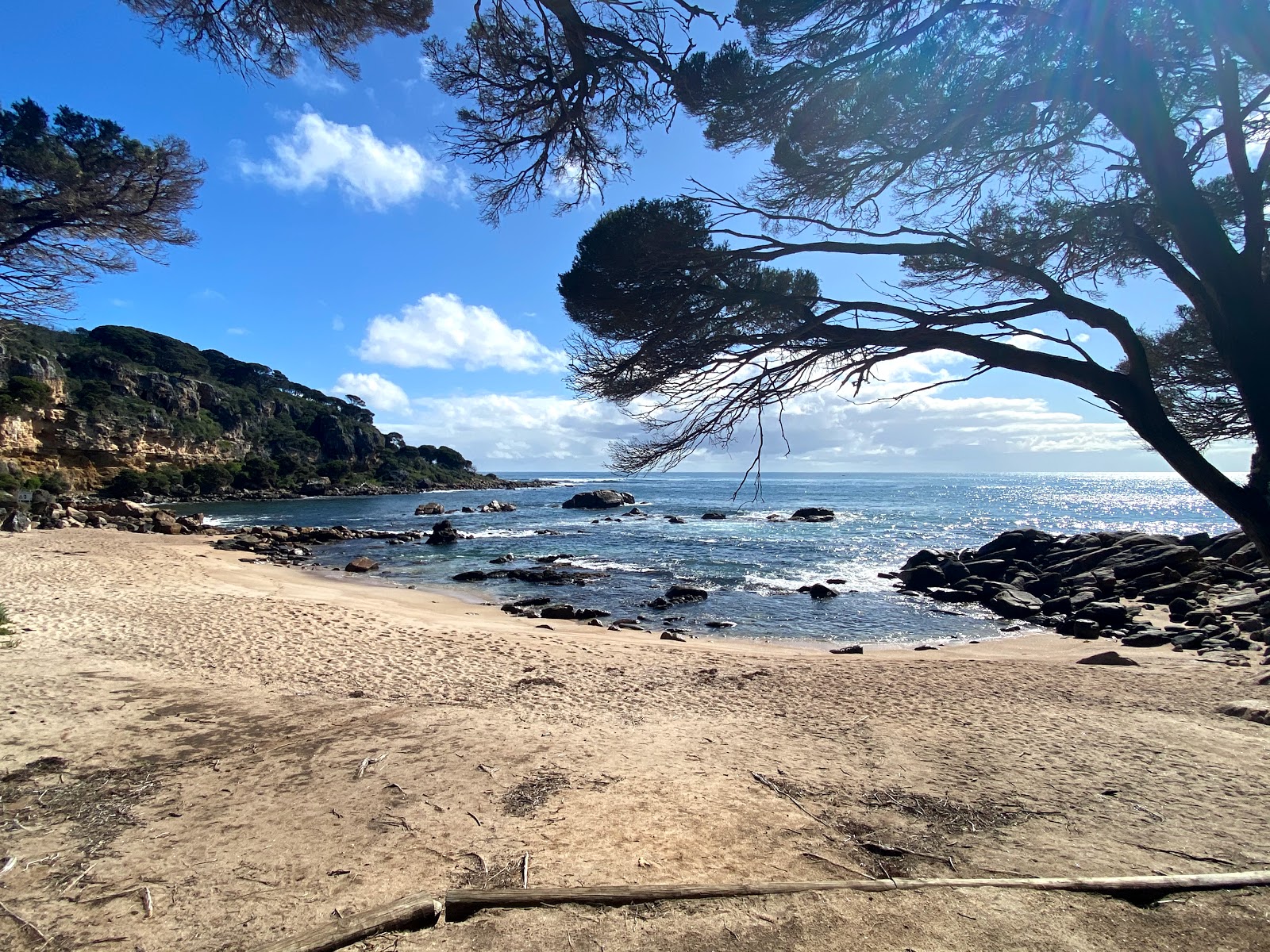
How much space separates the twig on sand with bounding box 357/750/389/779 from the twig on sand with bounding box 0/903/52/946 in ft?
6.76

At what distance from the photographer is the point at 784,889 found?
328 centimetres

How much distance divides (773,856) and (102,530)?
34.8 meters

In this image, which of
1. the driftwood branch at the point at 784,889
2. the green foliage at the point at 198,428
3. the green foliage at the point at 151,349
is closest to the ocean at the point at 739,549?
the driftwood branch at the point at 784,889

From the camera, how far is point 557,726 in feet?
21.3

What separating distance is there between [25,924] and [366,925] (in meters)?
1.73

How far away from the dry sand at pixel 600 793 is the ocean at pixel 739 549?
95.4 inches

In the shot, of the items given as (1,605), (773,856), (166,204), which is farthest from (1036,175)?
(1,605)

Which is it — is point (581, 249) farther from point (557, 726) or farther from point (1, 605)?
point (1, 605)

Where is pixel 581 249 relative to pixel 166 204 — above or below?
below

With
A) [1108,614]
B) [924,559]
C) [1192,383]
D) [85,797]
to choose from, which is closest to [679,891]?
[85,797]

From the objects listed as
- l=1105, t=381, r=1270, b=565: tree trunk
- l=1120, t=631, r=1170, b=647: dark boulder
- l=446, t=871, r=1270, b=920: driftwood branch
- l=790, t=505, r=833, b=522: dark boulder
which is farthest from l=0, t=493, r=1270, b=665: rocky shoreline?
Answer: l=790, t=505, r=833, b=522: dark boulder

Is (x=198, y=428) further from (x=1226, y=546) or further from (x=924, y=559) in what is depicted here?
(x=1226, y=546)

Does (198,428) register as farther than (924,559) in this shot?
Yes

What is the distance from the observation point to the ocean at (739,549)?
17516mm
